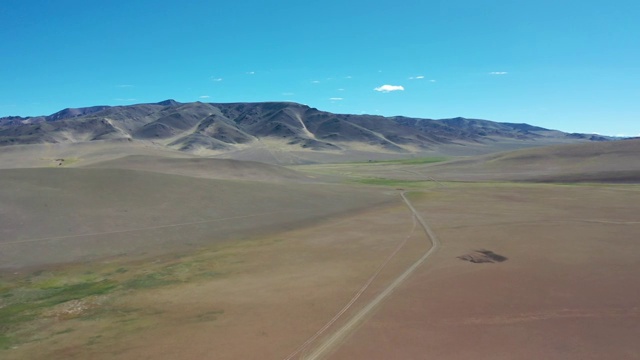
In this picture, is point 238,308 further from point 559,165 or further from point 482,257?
point 559,165

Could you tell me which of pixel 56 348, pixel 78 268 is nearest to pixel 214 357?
pixel 56 348

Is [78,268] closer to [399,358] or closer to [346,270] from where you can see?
[346,270]

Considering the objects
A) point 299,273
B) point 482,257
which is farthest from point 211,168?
point 482,257

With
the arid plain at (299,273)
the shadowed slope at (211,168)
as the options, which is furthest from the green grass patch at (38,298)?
the shadowed slope at (211,168)

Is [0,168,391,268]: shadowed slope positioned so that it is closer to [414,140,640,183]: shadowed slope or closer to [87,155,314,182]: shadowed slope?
[87,155,314,182]: shadowed slope

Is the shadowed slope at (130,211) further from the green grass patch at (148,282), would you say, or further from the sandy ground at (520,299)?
the sandy ground at (520,299)
